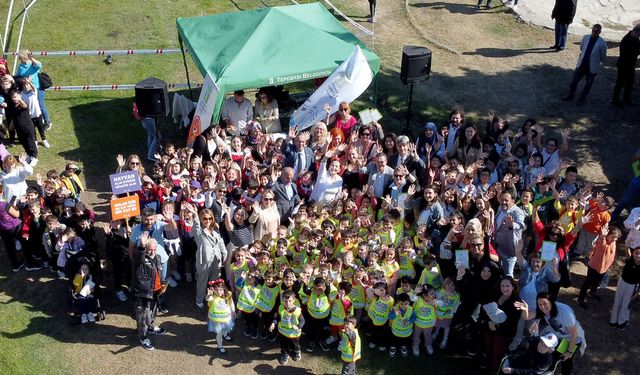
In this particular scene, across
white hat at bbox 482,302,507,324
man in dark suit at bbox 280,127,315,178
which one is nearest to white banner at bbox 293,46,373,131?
man in dark suit at bbox 280,127,315,178

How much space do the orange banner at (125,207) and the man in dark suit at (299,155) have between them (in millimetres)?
2630

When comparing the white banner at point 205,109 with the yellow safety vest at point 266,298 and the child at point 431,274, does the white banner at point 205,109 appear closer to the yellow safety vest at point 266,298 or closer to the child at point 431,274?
the yellow safety vest at point 266,298

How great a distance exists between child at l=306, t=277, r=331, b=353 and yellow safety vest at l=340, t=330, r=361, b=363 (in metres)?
0.44

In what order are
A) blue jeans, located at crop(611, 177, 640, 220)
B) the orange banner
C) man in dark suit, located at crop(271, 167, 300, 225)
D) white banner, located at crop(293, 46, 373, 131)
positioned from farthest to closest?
white banner, located at crop(293, 46, 373, 131)
blue jeans, located at crop(611, 177, 640, 220)
man in dark suit, located at crop(271, 167, 300, 225)
the orange banner

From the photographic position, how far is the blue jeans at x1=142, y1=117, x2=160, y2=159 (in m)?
12.6

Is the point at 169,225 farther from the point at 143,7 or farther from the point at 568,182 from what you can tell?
the point at 143,7

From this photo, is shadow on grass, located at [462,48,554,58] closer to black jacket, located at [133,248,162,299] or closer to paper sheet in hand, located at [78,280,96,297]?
black jacket, located at [133,248,162,299]

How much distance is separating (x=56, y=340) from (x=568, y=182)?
7.90m

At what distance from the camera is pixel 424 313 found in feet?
28.9

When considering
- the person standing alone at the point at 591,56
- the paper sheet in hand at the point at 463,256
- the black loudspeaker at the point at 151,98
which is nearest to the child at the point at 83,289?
the black loudspeaker at the point at 151,98

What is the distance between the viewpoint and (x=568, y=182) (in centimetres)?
1024

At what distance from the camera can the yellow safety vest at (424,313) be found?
880 centimetres

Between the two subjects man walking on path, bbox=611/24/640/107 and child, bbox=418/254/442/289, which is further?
man walking on path, bbox=611/24/640/107

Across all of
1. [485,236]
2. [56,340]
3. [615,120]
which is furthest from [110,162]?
[615,120]
